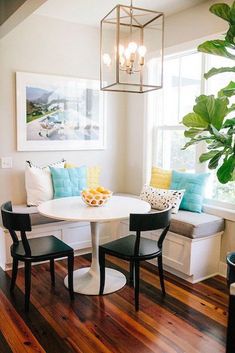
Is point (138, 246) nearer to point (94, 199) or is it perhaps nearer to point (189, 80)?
point (94, 199)

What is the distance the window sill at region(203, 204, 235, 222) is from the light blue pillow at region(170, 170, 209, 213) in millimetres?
84

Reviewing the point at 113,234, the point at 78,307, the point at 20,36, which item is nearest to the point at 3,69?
the point at 20,36

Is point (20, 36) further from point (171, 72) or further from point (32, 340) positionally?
point (32, 340)

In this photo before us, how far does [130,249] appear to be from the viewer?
287cm

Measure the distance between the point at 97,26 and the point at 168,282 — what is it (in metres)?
3.18

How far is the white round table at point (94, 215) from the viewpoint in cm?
272

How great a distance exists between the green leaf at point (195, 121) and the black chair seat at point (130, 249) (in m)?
1.11

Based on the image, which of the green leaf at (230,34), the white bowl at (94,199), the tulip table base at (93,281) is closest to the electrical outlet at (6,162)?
the white bowl at (94,199)

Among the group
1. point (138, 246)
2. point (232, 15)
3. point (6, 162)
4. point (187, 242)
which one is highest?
point (232, 15)

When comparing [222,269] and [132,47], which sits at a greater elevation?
[132,47]

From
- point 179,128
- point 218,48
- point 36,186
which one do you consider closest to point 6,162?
point 36,186

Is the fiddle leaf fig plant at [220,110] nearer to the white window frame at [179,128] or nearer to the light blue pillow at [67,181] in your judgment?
the white window frame at [179,128]

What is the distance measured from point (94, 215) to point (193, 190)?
134 cm

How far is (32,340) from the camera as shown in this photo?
2334 millimetres
